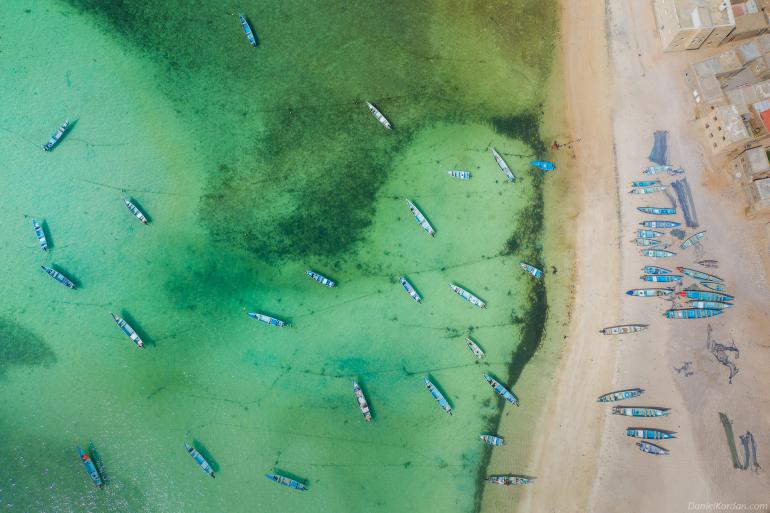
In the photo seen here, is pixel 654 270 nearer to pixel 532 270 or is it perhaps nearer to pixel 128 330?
pixel 532 270

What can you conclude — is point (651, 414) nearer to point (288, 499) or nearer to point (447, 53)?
point (288, 499)

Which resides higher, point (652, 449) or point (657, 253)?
point (657, 253)

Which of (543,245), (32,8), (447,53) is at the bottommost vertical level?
(543,245)

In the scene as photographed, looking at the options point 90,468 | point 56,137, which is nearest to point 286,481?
point 90,468

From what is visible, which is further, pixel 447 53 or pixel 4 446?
pixel 447 53

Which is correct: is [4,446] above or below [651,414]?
below

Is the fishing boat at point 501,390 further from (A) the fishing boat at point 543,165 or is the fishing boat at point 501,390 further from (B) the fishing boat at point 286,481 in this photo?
(A) the fishing boat at point 543,165

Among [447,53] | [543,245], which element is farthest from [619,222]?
[447,53]
